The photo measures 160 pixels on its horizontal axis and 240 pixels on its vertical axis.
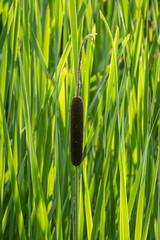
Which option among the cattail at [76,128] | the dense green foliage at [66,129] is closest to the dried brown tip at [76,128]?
the cattail at [76,128]

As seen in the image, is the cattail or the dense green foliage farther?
the dense green foliage

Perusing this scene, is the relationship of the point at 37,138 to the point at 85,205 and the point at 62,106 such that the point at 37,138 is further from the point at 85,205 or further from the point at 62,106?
the point at 85,205

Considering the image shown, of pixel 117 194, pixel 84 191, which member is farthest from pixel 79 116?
pixel 117 194

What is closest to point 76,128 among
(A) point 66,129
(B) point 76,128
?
(B) point 76,128

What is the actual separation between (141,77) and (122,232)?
576mm

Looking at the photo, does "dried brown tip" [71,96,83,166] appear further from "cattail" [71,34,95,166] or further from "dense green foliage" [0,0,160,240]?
"dense green foliage" [0,0,160,240]

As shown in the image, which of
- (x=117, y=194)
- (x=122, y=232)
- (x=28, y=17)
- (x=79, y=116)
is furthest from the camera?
(x=117, y=194)

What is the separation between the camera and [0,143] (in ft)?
4.03

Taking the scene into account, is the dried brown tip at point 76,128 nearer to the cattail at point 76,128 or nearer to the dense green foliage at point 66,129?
the cattail at point 76,128

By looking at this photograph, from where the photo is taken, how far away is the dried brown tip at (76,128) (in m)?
0.82

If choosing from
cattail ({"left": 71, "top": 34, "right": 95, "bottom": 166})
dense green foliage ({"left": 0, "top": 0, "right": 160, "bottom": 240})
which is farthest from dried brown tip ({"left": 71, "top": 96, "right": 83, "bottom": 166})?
dense green foliage ({"left": 0, "top": 0, "right": 160, "bottom": 240})

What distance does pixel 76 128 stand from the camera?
2.76 feet

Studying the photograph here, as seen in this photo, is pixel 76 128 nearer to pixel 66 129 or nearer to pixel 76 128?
pixel 76 128

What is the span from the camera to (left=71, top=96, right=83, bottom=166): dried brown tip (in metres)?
0.82
